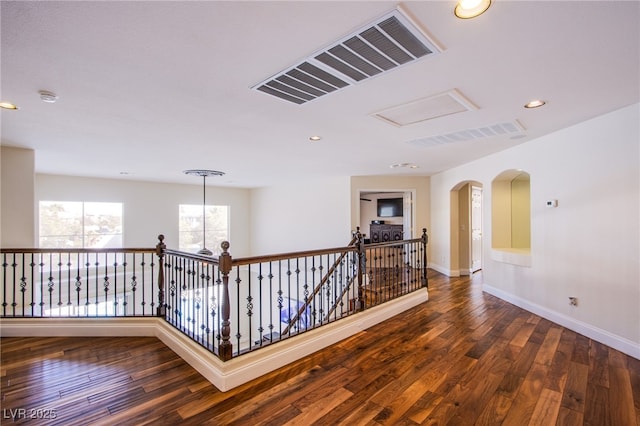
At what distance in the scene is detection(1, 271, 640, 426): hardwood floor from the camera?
208 centimetres

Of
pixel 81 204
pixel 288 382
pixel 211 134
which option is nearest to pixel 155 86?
pixel 211 134

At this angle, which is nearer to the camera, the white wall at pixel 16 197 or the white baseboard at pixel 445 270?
the white wall at pixel 16 197

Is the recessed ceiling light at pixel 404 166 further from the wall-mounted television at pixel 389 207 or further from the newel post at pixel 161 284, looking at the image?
the wall-mounted television at pixel 389 207

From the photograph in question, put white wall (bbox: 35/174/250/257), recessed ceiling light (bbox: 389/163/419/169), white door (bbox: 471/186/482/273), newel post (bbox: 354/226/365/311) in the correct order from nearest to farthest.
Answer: newel post (bbox: 354/226/365/311) → recessed ceiling light (bbox: 389/163/419/169) → white wall (bbox: 35/174/250/257) → white door (bbox: 471/186/482/273)

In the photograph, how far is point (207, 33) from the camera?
5.48 ft

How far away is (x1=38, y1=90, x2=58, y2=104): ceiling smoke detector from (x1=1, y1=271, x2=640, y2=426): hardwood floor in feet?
8.11

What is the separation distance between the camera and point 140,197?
26.6ft

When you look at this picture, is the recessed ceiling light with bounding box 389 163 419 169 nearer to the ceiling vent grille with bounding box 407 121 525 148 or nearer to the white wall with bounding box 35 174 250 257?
the ceiling vent grille with bounding box 407 121 525 148

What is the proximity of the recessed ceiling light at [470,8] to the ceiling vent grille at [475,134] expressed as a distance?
2219mm

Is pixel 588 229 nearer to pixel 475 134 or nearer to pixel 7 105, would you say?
pixel 475 134

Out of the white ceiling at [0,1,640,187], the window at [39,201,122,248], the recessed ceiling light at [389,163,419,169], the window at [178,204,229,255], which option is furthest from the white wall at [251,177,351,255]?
the window at [39,201,122,248]

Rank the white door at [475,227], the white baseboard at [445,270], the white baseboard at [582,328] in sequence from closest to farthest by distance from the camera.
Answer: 1. the white baseboard at [582,328]
2. the white baseboard at [445,270]
3. the white door at [475,227]

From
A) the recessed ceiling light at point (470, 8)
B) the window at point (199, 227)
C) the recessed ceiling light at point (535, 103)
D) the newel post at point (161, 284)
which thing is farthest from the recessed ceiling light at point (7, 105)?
the window at point (199, 227)

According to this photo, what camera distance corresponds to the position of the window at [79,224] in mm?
6809
